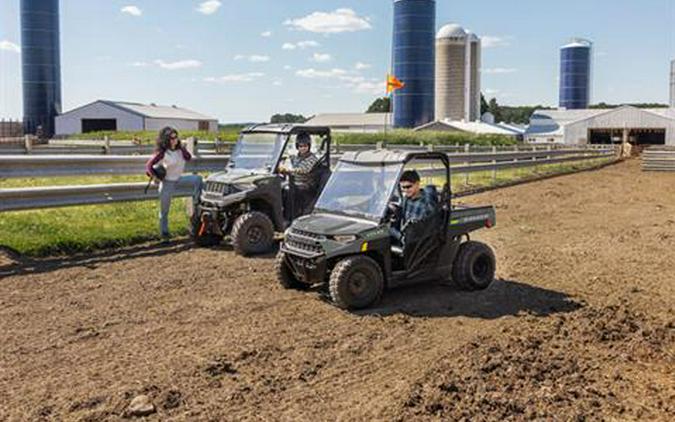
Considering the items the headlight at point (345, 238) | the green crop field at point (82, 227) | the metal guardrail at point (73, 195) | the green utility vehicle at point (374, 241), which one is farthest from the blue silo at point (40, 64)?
the headlight at point (345, 238)

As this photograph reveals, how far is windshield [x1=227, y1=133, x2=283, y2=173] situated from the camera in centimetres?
934

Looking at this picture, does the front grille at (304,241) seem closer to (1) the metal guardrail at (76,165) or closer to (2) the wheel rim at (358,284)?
(2) the wheel rim at (358,284)

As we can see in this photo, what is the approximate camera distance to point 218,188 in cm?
897

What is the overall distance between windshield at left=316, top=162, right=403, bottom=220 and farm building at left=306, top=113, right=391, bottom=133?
80853mm

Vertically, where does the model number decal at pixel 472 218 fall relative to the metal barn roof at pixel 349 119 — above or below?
below

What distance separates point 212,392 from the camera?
417 cm

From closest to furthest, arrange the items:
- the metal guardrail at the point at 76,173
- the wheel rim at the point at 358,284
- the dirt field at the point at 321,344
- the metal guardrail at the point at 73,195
A: the dirt field at the point at 321,344, the wheel rim at the point at 358,284, the metal guardrail at the point at 73,195, the metal guardrail at the point at 76,173

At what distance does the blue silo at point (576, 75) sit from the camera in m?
97.5

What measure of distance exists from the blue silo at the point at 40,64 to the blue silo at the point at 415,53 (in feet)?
116

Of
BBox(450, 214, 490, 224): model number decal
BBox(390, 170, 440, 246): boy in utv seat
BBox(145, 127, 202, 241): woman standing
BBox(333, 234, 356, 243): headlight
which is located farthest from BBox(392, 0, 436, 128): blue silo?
BBox(333, 234, 356, 243): headlight

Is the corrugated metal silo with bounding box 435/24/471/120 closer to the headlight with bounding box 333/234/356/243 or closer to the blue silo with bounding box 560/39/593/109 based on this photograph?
the blue silo with bounding box 560/39/593/109

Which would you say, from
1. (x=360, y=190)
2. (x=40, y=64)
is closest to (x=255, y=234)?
(x=360, y=190)

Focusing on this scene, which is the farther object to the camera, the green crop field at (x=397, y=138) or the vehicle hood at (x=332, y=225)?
the green crop field at (x=397, y=138)

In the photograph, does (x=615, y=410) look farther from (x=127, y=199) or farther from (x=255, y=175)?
(x=127, y=199)
